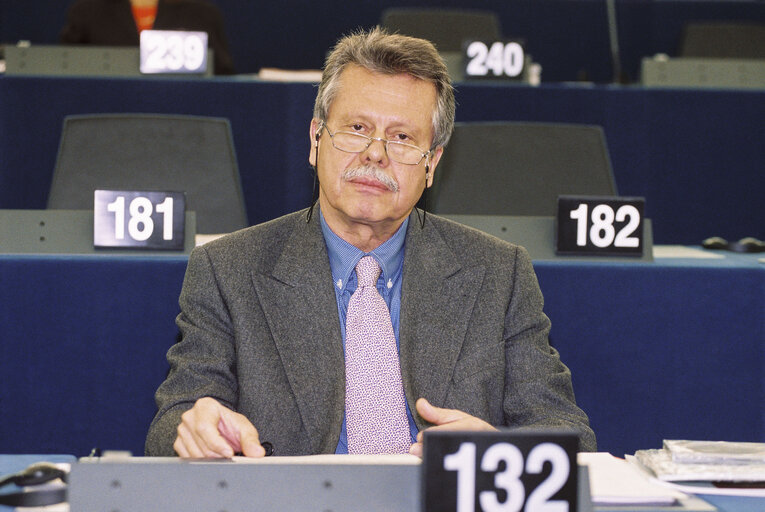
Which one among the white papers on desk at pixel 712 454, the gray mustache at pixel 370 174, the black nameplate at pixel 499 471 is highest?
the gray mustache at pixel 370 174

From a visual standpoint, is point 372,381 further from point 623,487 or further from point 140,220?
point 140,220

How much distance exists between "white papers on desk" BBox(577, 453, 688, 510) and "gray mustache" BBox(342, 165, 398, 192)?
58cm

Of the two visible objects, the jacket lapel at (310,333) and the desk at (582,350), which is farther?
the desk at (582,350)

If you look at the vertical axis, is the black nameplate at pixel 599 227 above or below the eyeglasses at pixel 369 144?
below

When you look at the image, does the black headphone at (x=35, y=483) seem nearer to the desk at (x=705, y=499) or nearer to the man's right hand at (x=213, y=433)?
the desk at (x=705, y=499)

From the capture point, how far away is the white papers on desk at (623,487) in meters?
1.02

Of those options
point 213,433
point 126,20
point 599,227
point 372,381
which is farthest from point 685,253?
point 126,20

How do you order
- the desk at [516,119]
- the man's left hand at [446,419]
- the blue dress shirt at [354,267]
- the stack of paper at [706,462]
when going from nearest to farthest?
the stack of paper at [706,462]
the man's left hand at [446,419]
the blue dress shirt at [354,267]
the desk at [516,119]

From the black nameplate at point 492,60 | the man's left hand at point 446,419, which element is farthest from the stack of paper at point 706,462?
the black nameplate at point 492,60

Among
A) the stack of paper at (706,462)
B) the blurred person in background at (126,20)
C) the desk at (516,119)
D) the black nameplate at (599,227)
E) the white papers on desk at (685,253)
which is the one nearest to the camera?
the stack of paper at (706,462)

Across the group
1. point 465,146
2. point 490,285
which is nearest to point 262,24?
point 465,146

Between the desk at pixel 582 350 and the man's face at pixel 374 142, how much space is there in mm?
479

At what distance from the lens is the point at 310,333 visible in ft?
4.98

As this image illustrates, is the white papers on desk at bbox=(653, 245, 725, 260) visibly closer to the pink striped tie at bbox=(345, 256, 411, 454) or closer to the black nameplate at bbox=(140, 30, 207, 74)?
the pink striped tie at bbox=(345, 256, 411, 454)
